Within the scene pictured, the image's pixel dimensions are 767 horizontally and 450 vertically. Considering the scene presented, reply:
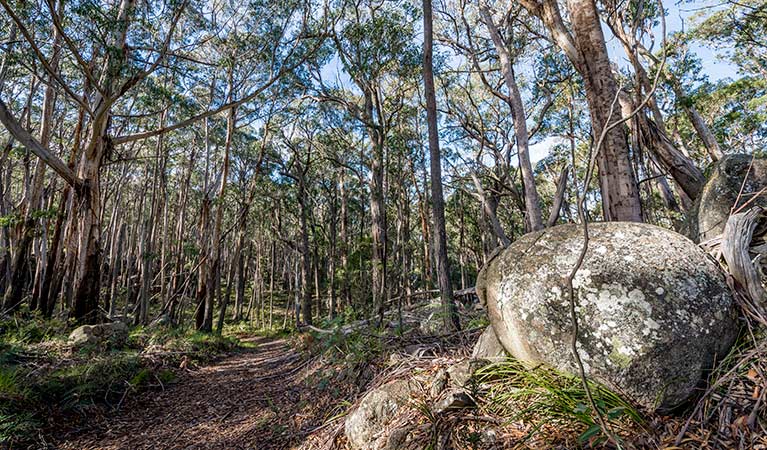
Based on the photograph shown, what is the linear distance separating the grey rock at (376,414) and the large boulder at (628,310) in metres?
0.90

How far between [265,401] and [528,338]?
391cm

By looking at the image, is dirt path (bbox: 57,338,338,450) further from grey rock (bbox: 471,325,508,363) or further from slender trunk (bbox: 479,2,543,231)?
slender trunk (bbox: 479,2,543,231)

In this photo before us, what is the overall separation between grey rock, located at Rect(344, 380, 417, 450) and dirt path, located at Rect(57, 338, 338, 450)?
0.82 metres

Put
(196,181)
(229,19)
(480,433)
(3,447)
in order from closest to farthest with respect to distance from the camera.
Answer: (480,433), (3,447), (229,19), (196,181)

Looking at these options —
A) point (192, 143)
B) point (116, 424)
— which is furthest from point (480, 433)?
point (192, 143)

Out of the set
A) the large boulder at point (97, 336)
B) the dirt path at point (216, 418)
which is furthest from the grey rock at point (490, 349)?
the large boulder at point (97, 336)

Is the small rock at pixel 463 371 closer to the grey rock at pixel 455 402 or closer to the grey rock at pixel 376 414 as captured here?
the grey rock at pixel 455 402

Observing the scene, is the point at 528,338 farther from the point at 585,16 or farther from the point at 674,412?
the point at 585,16

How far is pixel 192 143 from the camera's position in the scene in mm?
16297

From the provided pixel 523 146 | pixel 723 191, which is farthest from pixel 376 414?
pixel 523 146

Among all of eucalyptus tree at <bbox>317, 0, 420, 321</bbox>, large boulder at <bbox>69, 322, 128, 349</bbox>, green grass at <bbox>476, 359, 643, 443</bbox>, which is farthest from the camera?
eucalyptus tree at <bbox>317, 0, 420, 321</bbox>

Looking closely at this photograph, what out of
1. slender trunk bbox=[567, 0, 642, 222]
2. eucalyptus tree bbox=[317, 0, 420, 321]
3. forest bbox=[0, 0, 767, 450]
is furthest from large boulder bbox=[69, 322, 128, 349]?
slender trunk bbox=[567, 0, 642, 222]

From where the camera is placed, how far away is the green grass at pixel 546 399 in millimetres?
1678

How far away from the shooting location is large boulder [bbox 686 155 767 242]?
2.54 meters
